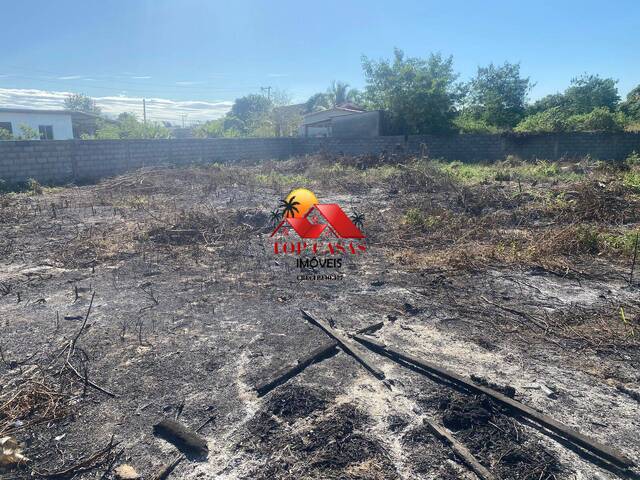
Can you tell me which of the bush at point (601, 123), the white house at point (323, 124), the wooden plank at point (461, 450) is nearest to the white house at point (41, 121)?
the white house at point (323, 124)

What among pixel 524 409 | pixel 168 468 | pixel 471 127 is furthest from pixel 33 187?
pixel 471 127

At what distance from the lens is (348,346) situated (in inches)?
141

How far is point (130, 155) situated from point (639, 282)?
51.9 feet

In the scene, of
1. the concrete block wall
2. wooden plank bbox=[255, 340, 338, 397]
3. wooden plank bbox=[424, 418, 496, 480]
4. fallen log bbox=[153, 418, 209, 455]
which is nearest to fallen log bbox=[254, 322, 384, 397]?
wooden plank bbox=[255, 340, 338, 397]

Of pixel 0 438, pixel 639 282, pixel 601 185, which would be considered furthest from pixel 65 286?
pixel 601 185

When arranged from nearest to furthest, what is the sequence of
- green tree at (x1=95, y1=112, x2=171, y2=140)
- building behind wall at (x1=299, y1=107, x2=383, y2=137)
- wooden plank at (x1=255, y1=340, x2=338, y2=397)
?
wooden plank at (x1=255, y1=340, x2=338, y2=397) → green tree at (x1=95, y1=112, x2=171, y2=140) → building behind wall at (x1=299, y1=107, x2=383, y2=137)

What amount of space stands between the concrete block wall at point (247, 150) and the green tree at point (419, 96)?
173 cm

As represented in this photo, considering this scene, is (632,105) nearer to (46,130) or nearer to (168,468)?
(168,468)

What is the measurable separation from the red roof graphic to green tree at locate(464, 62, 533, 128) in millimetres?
17982

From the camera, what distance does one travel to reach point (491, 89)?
80.3ft

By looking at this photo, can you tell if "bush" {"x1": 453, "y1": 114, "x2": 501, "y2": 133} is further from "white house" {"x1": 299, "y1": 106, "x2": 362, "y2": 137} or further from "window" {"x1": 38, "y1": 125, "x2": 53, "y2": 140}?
"window" {"x1": 38, "y1": 125, "x2": 53, "y2": 140}

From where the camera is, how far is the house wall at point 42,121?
24.3 meters

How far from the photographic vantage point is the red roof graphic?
7.63 metres

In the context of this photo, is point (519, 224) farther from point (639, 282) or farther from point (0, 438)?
point (0, 438)
